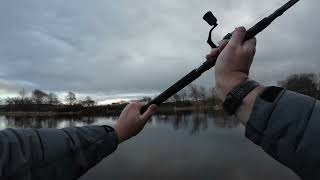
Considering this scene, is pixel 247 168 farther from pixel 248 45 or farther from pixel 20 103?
pixel 20 103

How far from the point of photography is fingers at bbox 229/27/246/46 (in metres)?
1.58

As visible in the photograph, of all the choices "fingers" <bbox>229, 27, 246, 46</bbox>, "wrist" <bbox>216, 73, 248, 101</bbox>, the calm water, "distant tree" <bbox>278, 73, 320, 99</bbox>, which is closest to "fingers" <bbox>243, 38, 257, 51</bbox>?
"fingers" <bbox>229, 27, 246, 46</bbox>

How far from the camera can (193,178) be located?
23.6m

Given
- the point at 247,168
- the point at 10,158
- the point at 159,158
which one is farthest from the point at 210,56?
the point at 159,158

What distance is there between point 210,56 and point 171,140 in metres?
40.4

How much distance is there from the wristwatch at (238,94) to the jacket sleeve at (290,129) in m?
0.08

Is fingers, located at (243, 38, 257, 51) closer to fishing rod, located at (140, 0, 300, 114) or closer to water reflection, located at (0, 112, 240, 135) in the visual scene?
fishing rod, located at (140, 0, 300, 114)

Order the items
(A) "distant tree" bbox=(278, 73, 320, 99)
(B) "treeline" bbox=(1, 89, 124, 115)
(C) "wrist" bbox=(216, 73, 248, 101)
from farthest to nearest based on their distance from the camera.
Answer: (B) "treeline" bbox=(1, 89, 124, 115) → (A) "distant tree" bbox=(278, 73, 320, 99) → (C) "wrist" bbox=(216, 73, 248, 101)

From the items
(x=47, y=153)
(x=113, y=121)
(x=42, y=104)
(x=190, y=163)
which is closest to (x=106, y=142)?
(x=47, y=153)

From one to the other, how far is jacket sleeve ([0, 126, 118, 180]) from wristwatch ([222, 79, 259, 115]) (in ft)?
2.33

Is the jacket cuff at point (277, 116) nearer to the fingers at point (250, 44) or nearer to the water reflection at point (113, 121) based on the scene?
the fingers at point (250, 44)

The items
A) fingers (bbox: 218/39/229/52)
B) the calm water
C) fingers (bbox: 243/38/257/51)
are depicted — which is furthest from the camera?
the calm water

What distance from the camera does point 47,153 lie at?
1.70 meters

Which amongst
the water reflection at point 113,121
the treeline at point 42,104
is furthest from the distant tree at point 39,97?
the water reflection at point 113,121
